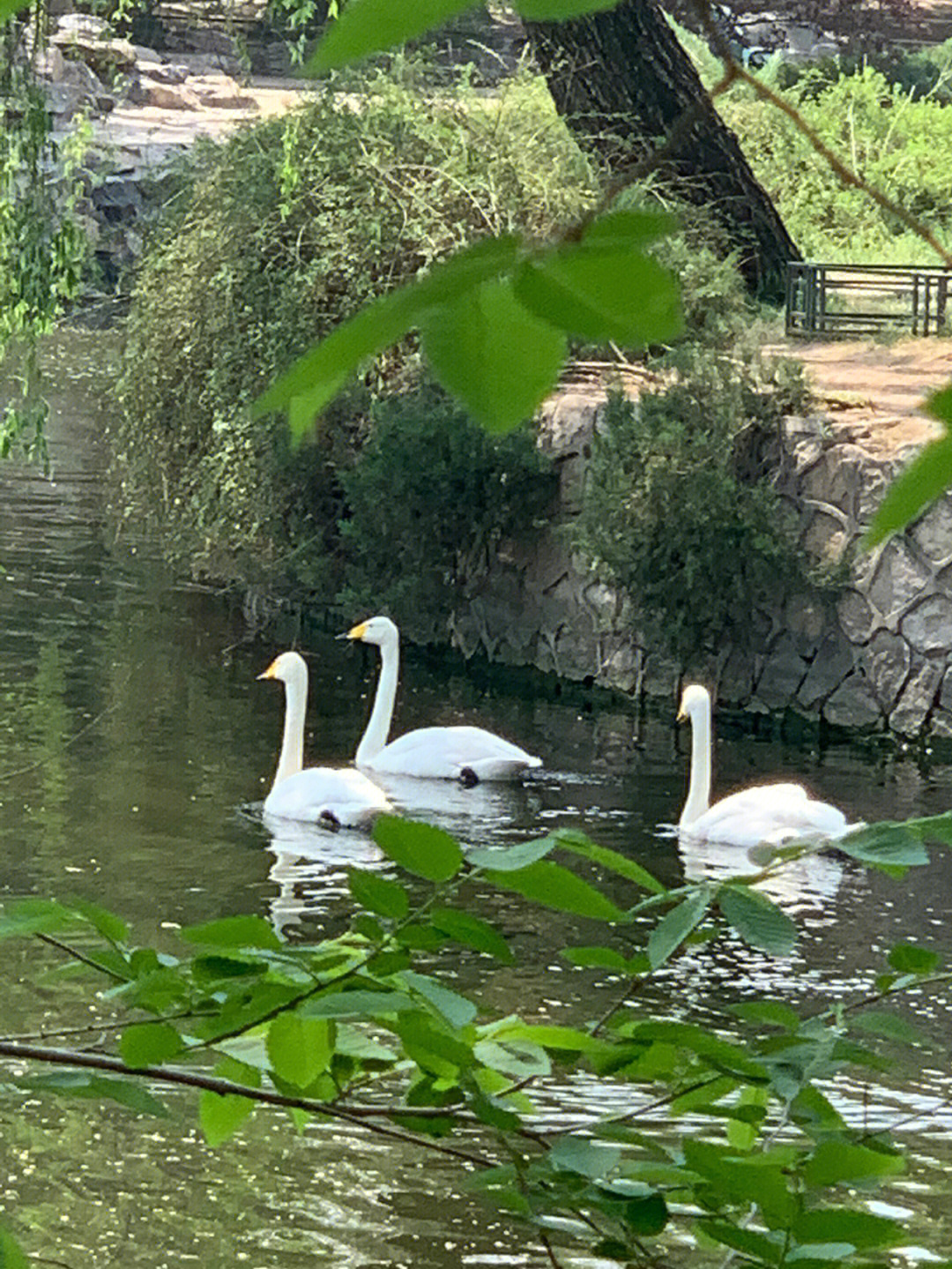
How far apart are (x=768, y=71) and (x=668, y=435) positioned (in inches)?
416

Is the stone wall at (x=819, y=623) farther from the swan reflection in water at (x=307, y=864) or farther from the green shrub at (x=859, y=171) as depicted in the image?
the green shrub at (x=859, y=171)

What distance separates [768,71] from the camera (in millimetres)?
21484

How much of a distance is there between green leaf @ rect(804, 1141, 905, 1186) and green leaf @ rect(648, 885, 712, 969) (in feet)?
0.48

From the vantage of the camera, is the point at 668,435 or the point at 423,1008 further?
the point at 668,435

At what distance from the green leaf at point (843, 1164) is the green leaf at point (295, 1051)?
0.30 m

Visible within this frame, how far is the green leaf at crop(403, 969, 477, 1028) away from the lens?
131cm

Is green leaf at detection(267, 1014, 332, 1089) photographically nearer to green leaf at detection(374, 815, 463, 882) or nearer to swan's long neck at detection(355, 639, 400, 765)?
green leaf at detection(374, 815, 463, 882)

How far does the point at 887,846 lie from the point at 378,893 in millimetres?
357

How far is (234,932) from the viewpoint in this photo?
4.52 ft

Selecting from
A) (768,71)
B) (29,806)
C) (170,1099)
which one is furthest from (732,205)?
(170,1099)

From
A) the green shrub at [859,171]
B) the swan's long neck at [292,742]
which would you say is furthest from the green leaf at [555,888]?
the green shrub at [859,171]

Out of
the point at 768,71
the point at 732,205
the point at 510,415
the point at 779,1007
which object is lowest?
the point at 779,1007

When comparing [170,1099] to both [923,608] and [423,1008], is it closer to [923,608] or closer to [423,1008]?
[423,1008]

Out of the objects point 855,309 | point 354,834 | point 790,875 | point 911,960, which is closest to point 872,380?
point 855,309
